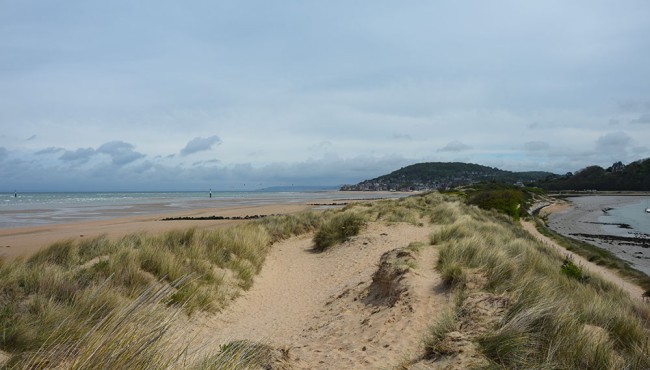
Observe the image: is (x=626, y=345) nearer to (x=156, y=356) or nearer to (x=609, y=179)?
(x=156, y=356)

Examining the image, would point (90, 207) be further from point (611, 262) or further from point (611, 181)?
point (611, 181)

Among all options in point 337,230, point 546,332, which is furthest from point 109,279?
point 337,230

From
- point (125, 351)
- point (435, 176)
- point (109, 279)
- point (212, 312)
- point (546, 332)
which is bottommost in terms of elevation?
point (212, 312)

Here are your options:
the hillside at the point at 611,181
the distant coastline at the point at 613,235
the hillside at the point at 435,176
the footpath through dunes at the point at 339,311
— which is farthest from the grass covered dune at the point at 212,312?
the hillside at the point at 435,176

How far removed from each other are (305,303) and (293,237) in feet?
28.8

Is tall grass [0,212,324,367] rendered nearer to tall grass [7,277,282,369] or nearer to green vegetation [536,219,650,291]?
tall grass [7,277,282,369]

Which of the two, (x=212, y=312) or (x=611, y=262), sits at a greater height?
(x=212, y=312)

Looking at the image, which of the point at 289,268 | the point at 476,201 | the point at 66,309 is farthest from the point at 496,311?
the point at 476,201

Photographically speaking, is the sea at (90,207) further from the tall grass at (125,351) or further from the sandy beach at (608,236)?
the sandy beach at (608,236)

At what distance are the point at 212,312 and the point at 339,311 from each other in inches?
92.3

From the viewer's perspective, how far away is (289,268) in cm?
1247

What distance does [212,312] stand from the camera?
763 cm

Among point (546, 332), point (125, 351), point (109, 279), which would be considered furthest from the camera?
point (546, 332)

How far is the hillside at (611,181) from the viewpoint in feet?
360
